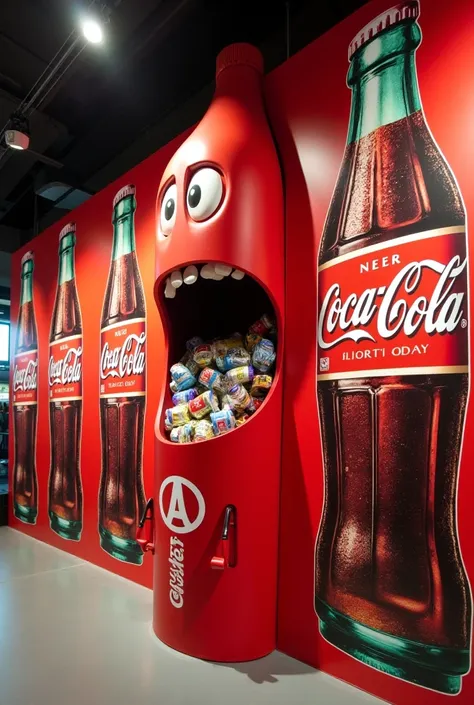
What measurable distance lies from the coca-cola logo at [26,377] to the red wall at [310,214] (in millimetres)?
2863

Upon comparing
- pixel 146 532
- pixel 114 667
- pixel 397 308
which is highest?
pixel 397 308

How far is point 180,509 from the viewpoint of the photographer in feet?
6.35

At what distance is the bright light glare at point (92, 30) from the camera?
2486mm

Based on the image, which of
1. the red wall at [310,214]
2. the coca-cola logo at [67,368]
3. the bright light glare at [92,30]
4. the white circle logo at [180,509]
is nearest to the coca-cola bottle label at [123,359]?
the coca-cola logo at [67,368]

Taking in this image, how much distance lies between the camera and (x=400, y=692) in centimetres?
159

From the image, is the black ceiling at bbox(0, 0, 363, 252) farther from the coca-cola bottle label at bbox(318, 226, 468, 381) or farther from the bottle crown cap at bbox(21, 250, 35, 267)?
the coca-cola bottle label at bbox(318, 226, 468, 381)

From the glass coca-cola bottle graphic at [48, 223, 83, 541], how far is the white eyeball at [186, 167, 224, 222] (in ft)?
5.97

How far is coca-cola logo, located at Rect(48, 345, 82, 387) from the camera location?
11.4ft

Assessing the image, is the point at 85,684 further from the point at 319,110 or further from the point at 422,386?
the point at 319,110

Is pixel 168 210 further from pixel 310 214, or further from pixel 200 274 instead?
pixel 310 214

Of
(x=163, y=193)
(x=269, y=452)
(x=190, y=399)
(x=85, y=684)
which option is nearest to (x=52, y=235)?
(x=163, y=193)

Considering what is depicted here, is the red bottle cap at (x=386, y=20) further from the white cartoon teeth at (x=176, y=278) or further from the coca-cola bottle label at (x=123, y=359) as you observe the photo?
the coca-cola bottle label at (x=123, y=359)

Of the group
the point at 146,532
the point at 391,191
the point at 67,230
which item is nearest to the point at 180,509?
the point at 146,532

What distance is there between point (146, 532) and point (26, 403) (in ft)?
8.03
